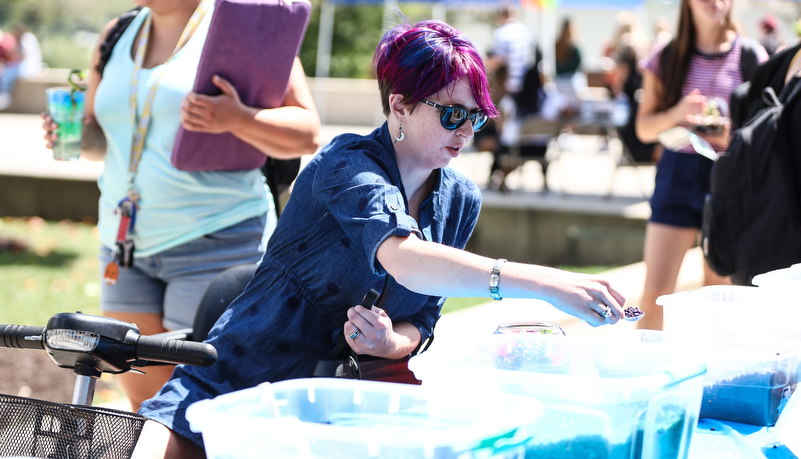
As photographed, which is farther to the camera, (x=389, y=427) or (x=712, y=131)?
(x=712, y=131)

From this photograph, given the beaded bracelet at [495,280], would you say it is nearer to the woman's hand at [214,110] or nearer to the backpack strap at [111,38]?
the woman's hand at [214,110]

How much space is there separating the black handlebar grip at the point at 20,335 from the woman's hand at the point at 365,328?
57 cm

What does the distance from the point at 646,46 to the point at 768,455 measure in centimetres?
1135

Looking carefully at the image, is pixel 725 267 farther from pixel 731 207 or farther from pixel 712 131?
pixel 712 131

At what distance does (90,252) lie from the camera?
26.5ft

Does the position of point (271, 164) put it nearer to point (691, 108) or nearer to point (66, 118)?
point (66, 118)

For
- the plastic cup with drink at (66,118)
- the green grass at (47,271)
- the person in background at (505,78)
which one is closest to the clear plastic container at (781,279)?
the plastic cup with drink at (66,118)

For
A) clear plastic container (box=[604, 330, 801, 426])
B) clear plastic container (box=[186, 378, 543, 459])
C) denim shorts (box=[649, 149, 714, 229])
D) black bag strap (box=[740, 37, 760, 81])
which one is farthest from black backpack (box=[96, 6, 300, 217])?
black bag strap (box=[740, 37, 760, 81])

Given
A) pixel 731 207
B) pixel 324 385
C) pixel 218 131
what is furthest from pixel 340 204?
pixel 731 207

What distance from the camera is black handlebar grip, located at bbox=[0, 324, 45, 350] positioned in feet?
4.97

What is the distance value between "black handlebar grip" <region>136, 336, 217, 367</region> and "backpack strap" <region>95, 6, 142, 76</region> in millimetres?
1616

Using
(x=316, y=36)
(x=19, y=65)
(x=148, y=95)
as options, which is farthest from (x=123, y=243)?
(x=316, y=36)

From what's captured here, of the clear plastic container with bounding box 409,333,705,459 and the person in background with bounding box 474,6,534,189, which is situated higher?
the clear plastic container with bounding box 409,333,705,459

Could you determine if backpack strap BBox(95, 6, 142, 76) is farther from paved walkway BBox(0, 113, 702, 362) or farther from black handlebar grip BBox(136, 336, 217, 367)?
paved walkway BBox(0, 113, 702, 362)
